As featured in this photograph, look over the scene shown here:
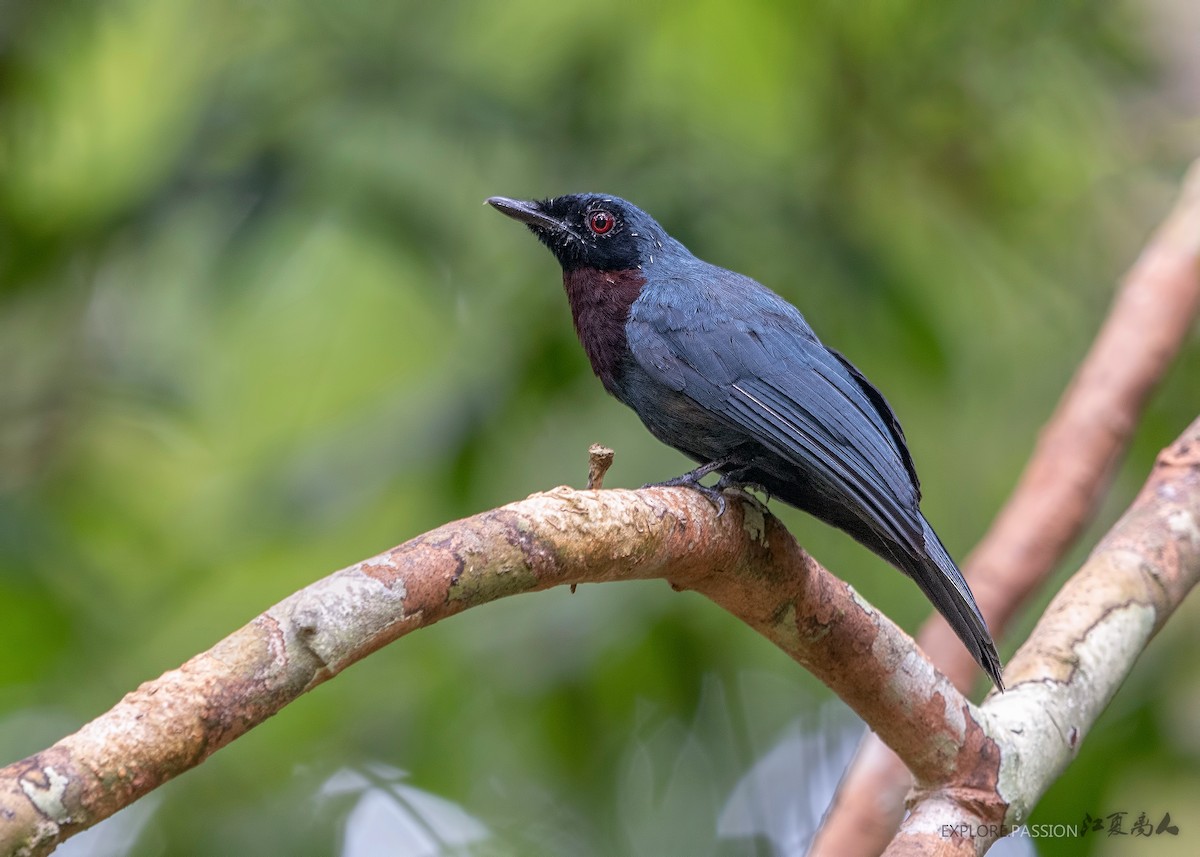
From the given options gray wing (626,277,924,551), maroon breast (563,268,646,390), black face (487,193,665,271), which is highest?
black face (487,193,665,271)

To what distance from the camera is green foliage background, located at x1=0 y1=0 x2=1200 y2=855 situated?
14.2 ft

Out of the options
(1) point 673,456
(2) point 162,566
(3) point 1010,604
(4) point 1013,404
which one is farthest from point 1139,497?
(2) point 162,566

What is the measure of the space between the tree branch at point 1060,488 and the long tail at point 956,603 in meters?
1.21

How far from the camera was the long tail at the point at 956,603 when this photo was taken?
290 cm

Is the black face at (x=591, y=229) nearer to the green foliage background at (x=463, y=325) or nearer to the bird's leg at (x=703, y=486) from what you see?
the green foliage background at (x=463, y=325)

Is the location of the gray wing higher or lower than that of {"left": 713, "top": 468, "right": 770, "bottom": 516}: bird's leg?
higher

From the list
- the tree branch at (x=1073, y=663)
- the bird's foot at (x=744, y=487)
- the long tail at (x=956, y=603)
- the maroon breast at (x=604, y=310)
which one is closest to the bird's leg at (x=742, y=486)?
the bird's foot at (x=744, y=487)

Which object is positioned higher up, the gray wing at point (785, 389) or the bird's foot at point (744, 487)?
the gray wing at point (785, 389)

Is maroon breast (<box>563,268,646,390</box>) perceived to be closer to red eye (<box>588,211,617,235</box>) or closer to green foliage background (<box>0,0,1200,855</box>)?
red eye (<box>588,211,617,235</box>)

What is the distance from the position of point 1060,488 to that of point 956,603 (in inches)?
63.4

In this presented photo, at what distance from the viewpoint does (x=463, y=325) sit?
4949 millimetres

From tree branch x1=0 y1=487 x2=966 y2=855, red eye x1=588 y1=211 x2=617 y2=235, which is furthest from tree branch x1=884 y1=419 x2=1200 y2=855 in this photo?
red eye x1=588 y1=211 x2=617 y2=235

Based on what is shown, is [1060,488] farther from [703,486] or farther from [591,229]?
[591,229]

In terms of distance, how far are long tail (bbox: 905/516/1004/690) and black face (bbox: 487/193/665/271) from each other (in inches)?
57.0
